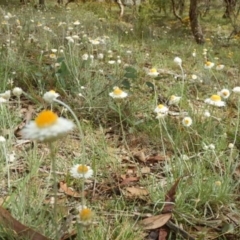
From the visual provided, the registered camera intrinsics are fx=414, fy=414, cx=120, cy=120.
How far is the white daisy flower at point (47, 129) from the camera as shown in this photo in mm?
891

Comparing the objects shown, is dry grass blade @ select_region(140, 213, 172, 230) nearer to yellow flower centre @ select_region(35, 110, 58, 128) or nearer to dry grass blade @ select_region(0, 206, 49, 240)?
dry grass blade @ select_region(0, 206, 49, 240)

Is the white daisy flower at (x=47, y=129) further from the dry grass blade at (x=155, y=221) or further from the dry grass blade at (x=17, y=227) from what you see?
the dry grass blade at (x=155, y=221)

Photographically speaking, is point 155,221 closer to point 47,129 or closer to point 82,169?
point 82,169

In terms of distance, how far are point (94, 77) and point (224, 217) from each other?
1694 millimetres

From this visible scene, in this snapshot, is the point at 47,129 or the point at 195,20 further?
the point at 195,20

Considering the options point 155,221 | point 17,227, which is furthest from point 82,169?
point 155,221

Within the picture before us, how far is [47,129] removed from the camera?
903 mm

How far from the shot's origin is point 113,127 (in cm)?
244

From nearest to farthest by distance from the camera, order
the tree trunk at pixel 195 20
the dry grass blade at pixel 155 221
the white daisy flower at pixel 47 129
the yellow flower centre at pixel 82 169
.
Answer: the white daisy flower at pixel 47 129, the yellow flower centre at pixel 82 169, the dry grass blade at pixel 155 221, the tree trunk at pixel 195 20

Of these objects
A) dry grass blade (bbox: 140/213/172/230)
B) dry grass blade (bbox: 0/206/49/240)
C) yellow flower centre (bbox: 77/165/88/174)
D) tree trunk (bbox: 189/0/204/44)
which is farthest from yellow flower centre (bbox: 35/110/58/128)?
tree trunk (bbox: 189/0/204/44)

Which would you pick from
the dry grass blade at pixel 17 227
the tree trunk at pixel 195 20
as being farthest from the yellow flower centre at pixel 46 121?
the tree trunk at pixel 195 20

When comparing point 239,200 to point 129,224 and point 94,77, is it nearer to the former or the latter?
point 129,224

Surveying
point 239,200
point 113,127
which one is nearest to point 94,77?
point 113,127

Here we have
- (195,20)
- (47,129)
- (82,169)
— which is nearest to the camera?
(47,129)
